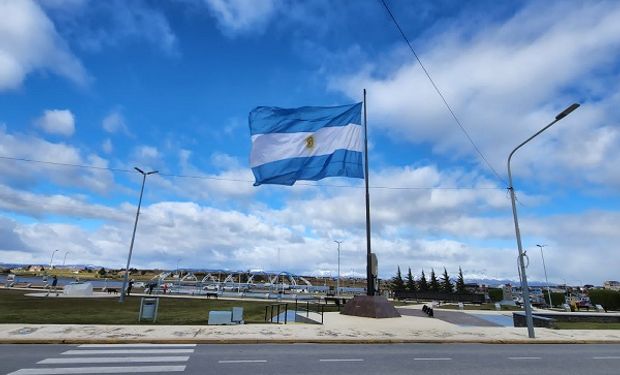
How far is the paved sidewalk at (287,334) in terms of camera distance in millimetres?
12969

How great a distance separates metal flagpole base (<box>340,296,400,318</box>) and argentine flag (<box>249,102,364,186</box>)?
7.66m

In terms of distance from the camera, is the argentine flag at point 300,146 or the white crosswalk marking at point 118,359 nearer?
the white crosswalk marking at point 118,359

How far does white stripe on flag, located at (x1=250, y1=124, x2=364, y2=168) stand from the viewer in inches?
734

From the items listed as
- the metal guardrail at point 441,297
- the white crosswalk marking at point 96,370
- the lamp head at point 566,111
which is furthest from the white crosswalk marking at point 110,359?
the metal guardrail at point 441,297

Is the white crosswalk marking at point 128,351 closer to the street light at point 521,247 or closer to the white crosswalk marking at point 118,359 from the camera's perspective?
the white crosswalk marking at point 118,359

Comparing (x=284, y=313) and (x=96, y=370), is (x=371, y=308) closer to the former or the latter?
(x=284, y=313)

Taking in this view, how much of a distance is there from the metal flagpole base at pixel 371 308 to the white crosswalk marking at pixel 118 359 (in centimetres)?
1182

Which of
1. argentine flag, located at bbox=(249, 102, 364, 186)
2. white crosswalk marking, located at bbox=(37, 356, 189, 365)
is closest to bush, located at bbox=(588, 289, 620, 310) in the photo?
argentine flag, located at bbox=(249, 102, 364, 186)

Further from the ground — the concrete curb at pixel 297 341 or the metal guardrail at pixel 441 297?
the metal guardrail at pixel 441 297

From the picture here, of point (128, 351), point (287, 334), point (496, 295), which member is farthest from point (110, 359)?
point (496, 295)

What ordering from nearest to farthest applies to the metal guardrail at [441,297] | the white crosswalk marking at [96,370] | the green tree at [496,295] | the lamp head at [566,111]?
Result: 1. the white crosswalk marking at [96,370]
2. the lamp head at [566,111]
3. the metal guardrail at [441,297]
4. the green tree at [496,295]

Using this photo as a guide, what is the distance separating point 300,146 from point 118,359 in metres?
11.7

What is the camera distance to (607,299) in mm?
52312

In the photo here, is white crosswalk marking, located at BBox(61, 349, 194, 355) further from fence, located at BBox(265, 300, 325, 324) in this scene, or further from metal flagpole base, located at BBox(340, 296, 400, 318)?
metal flagpole base, located at BBox(340, 296, 400, 318)
